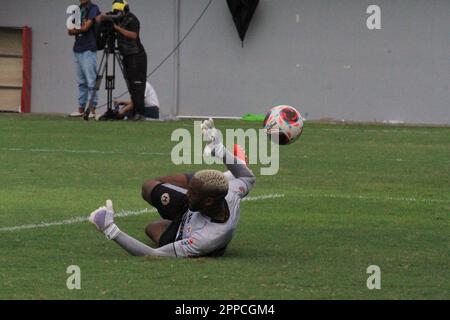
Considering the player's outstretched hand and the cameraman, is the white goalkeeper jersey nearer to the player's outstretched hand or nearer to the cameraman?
the player's outstretched hand

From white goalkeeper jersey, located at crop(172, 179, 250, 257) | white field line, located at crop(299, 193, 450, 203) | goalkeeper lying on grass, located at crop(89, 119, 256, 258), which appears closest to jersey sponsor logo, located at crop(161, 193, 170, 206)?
goalkeeper lying on grass, located at crop(89, 119, 256, 258)

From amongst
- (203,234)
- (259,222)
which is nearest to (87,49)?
(259,222)

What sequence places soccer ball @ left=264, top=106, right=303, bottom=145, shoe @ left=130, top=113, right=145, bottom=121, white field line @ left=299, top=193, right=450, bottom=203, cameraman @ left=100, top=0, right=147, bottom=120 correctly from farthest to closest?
shoe @ left=130, top=113, right=145, bottom=121 < cameraman @ left=100, top=0, right=147, bottom=120 < white field line @ left=299, top=193, right=450, bottom=203 < soccer ball @ left=264, top=106, right=303, bottom=145

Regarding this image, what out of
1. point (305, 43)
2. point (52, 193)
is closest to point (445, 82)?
point (305, 43)

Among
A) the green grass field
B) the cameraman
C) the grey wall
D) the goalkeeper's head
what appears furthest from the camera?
the grey wall

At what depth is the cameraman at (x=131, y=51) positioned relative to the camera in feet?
85.8

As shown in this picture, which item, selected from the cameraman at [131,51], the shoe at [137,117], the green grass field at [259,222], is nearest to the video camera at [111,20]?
the cameraman at [131,51]

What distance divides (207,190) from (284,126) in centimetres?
236

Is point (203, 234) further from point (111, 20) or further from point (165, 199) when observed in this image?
point (111, 20)

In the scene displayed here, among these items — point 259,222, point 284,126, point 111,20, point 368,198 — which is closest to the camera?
point 284,126

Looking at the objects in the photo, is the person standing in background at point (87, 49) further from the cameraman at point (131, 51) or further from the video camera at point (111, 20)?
the cameraman at point (131, 51)

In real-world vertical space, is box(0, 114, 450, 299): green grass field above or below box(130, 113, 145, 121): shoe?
below

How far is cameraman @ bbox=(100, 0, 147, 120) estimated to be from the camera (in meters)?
26.2

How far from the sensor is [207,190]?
33.5 ft
